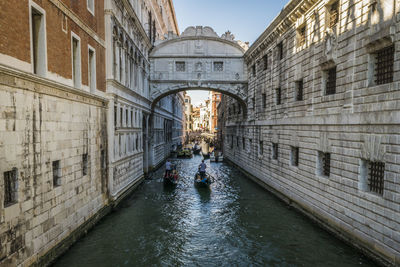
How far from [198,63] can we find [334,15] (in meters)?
13.1

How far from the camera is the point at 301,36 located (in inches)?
520

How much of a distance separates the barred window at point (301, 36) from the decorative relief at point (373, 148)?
21.5 feet

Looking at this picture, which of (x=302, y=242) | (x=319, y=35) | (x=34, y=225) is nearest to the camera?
(x=34, y=225)

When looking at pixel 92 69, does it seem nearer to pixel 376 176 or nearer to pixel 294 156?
pixel 294 156

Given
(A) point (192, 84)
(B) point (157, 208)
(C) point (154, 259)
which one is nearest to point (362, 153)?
(C) point (154, 259)

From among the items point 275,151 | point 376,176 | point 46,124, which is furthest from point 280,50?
point 46,124

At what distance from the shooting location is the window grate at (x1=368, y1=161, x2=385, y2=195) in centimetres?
775

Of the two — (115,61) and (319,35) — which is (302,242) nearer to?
(319,35)

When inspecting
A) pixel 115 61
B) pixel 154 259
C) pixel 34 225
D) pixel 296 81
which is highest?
pixel 115 61

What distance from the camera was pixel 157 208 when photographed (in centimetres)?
1346

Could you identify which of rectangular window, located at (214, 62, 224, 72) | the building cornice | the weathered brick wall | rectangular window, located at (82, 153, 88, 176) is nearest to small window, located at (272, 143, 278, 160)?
the building cornice

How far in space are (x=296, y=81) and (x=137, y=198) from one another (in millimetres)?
10587

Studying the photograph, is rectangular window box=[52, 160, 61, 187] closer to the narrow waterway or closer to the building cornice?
the narrow waterway

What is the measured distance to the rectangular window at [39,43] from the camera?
7244mm
